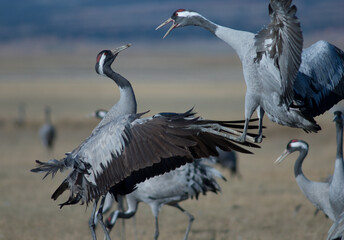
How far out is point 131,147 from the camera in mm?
4836

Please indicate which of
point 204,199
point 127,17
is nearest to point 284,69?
point 204,199

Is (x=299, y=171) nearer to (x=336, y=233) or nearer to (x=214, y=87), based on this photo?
(x=336, y=233)

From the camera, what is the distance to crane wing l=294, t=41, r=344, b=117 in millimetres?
5125

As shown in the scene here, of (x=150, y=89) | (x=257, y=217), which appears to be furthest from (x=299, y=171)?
(x=150, y=89)

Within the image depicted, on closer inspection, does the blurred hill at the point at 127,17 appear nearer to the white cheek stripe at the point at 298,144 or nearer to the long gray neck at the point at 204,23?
the white cheek stripe at the point at 298,144

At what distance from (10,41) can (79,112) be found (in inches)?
3347

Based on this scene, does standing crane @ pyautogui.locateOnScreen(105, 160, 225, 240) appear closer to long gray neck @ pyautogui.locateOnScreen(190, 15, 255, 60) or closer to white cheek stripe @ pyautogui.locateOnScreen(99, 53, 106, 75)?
white cheek stripe @ pyautogui.locateOnScreen(99, 53, 106, 75)

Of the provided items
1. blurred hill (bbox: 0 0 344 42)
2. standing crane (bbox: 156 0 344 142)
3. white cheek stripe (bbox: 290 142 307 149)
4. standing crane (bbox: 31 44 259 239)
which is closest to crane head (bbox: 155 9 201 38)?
standing crane (bbox: 156 0 344 142)

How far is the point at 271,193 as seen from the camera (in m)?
10.4

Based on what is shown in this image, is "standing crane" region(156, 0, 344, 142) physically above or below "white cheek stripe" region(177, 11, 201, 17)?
below

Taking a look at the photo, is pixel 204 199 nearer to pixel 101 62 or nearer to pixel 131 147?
pixel 101 62

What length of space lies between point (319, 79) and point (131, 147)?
180cm

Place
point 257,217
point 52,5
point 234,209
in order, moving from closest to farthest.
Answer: point 257,217, point 234,209, point 52,5

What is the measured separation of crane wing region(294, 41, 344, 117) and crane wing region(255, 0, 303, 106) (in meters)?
0.48
